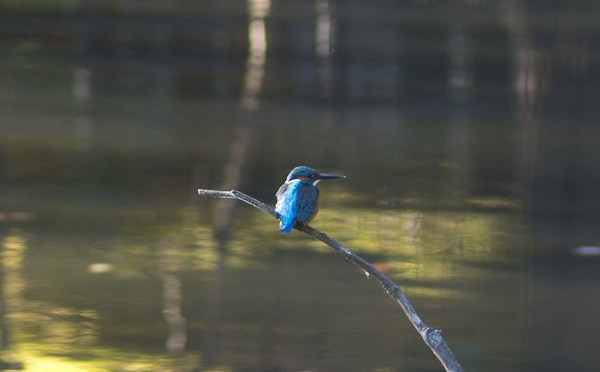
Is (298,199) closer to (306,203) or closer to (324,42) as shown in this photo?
(306,203)

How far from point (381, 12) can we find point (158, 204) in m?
12.5

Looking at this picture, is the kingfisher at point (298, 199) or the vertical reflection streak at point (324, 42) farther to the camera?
the vertical reflection streak at point (324, 42)

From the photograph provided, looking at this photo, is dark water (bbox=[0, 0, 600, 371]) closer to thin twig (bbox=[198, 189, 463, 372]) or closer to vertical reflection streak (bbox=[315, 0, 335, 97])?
vertical reflection streak (bbox=[315, 0, 335, 97])

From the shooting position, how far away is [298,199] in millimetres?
4008

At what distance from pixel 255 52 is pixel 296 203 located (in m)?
12.4

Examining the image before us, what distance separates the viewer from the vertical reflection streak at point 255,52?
12965 millimetres

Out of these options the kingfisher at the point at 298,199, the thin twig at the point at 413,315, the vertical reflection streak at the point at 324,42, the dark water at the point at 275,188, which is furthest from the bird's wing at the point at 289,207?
the vertical reflection streak at the point at 324,42

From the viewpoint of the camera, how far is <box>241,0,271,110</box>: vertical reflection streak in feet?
42.5

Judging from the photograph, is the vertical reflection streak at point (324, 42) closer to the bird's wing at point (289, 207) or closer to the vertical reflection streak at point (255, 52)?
the vertical reflection streak at point (255, 52)

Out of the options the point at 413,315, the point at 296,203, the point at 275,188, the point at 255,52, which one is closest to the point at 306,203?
the point at 296,203

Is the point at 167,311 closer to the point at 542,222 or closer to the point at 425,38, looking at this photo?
the point at 542,222

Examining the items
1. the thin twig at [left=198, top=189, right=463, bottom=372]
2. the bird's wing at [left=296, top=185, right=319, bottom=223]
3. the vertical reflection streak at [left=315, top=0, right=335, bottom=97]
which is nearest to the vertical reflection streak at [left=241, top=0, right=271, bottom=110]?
the vertical reflection streak at [left=315, top=0, right=335, bottom=97]

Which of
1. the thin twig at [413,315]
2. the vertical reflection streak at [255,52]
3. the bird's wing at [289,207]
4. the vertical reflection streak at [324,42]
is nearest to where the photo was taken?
the thin twig at [413,315]

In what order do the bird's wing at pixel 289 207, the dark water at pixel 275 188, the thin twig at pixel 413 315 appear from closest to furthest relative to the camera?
the thin twig at pixel 413 315, the bird's wing at pixel 289 207, the dark water at pixel 275 188
